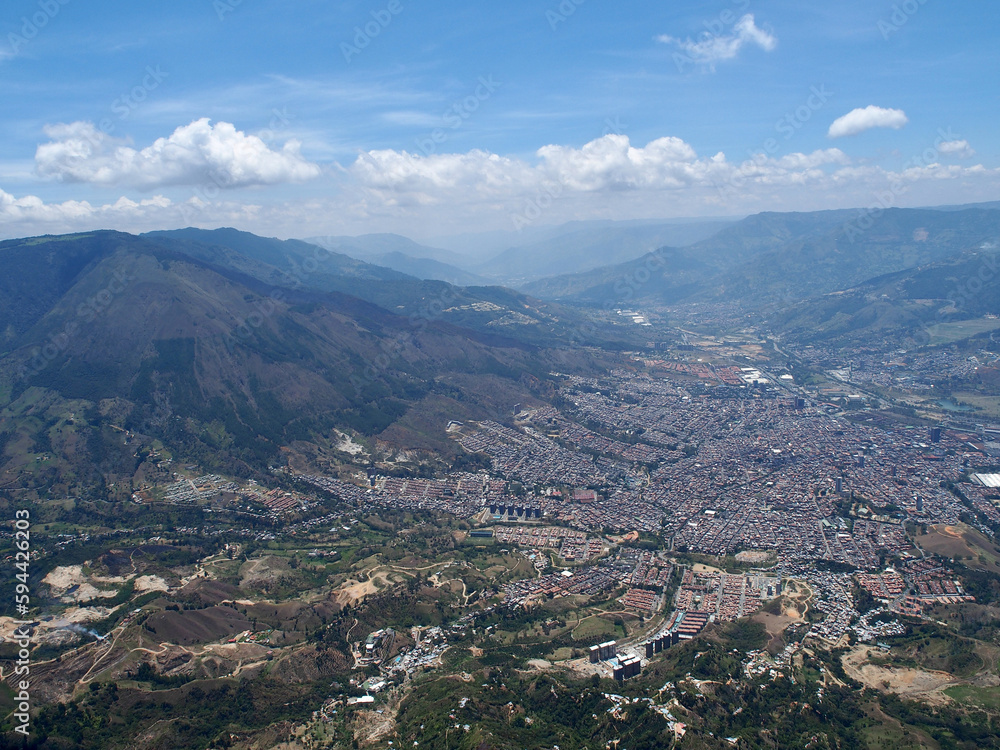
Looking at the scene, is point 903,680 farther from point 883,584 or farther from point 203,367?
point 203,367

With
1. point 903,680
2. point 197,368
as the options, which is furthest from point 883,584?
point 197,368

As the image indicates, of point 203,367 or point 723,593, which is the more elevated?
point 203,367

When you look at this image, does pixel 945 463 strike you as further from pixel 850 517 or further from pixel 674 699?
pixel 674 699

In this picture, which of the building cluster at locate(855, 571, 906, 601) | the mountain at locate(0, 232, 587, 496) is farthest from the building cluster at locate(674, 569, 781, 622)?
the mountain at locate(0, 232, 587, 496)

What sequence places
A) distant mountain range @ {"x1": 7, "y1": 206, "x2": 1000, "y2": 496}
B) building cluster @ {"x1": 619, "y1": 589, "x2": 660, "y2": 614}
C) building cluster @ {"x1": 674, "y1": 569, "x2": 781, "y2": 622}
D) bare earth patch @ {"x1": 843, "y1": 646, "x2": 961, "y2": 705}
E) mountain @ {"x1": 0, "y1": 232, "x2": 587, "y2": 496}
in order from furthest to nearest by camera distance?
distant mountain range @ {"x1": 7, "y1": 206, "x2": 1000, "y2": 496} < mountain @ {"x1": 0, "y1": 232, "x2": 587, "y2": 496} < building cluster @ {"x1": 619, "y1": 589, "x2": 660, "y2": 614} < building cluster @ {"x1": 674, "y1": 569, "x2": 781, "y2": 622} < bare earth patch @ {"x1": 843, "y1": 646, "x2": 961, "y2": 705}

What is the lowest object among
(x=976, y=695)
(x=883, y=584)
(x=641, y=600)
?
(x=976, y=695)

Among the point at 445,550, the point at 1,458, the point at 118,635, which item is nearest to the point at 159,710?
the point at 118,635

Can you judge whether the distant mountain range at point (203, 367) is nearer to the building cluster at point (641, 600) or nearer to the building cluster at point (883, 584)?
the building cluster at point (641, 600)

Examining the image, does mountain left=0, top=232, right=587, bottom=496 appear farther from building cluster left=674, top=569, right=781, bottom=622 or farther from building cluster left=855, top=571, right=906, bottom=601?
building cluster left=855, top=571, right=906, bottom=601
